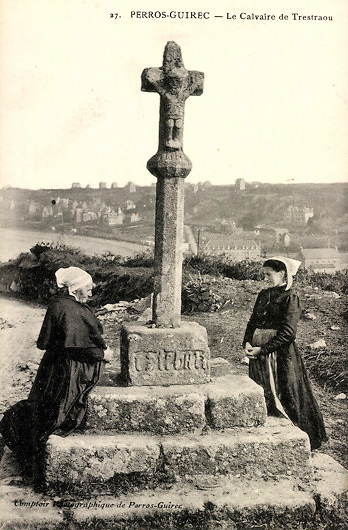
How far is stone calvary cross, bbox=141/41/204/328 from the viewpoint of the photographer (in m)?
4.43

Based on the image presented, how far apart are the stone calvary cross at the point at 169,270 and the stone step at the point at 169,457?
52 centimetres

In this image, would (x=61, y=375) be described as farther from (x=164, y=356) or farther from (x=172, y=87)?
(x=172, y=87)

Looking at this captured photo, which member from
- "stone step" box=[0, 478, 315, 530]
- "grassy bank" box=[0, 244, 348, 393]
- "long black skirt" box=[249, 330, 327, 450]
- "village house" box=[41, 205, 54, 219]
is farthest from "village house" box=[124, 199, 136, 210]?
"stone step" box=[0, 478, 315, 530]

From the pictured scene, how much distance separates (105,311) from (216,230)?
11.3 feet

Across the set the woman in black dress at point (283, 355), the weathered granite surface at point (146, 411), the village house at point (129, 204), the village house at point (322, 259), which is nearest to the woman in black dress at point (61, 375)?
the weathered granite surface at point (146, 411)

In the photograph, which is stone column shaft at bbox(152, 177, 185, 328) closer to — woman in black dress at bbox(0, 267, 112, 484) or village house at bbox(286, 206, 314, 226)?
woman in black dress at bbox(0, 267, 112, 484)

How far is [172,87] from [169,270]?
1.55 metres

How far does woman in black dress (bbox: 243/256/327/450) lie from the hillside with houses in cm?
395

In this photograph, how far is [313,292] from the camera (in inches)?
390

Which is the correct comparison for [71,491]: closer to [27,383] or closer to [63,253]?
[27,383]

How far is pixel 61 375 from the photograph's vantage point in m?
4.31

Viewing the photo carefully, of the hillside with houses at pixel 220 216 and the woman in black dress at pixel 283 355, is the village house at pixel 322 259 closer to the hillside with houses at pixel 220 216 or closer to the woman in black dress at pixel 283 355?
the hillside with houses at pixel 220 216

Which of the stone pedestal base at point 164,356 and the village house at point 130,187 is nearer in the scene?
the stone pedestal base at point 164,356

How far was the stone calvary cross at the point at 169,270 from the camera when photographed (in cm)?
438
